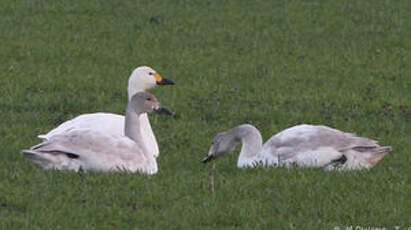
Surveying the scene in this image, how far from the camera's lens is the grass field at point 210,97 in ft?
29.5

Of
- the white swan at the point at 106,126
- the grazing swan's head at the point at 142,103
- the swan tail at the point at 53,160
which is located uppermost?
the grazing swan's head at the point at 142,103

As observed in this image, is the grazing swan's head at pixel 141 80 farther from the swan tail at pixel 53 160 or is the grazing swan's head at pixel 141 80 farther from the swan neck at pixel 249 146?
the swan tail at pixel 53 160

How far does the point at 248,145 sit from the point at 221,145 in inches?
13.5

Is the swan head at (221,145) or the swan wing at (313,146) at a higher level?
the swan wing at (313,146)

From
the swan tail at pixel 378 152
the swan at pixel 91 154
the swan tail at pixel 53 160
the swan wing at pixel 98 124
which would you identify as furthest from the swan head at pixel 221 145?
the swan tail at pixel 53 160

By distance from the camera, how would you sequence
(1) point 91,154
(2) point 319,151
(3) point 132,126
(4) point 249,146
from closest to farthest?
(1) point 91,154
(2) point 319,151
(3) point 132,126
(4) point 249,146

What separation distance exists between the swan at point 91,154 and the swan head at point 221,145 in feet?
3.18

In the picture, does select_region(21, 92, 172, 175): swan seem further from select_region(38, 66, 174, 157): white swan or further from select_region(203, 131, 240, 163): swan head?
select_region(38, 66, 174, 157): white swan

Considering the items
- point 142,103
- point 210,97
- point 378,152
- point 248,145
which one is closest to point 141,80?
point 210,97

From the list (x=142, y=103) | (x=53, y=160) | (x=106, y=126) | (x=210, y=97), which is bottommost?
(x=210, y=97)

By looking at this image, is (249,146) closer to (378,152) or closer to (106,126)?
(378,152)

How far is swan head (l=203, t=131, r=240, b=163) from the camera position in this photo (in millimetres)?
11664

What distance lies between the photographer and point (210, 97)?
1633 centimetres

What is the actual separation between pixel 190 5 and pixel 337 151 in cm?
1416
